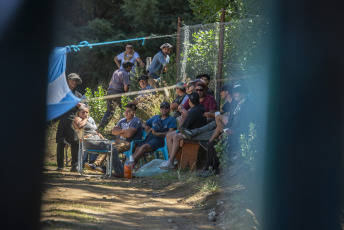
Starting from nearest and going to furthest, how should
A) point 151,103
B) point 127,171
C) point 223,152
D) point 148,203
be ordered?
point 148,203 → point 223,152 → point 127,171 → point 151,103

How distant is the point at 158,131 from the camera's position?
1108cm

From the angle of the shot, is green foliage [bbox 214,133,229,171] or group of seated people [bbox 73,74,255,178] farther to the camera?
group of seated people [bbox 73,74,255,178]

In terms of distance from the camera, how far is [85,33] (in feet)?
66.5

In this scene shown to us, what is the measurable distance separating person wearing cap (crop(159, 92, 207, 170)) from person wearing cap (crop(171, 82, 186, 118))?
41.9 inches

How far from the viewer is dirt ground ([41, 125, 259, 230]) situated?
592 centimetres

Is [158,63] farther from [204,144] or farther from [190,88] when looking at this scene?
[204,144]

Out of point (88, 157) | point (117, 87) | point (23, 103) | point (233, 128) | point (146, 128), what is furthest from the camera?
point (117, 87)

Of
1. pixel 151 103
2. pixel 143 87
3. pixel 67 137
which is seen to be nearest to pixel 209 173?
pixel 67 137

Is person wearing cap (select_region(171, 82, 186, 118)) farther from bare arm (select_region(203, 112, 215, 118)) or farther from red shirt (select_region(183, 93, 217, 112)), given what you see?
bare arm (select_region(203, 112, 215, 118))

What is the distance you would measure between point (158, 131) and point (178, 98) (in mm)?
810

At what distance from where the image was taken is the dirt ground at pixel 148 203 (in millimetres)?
5922

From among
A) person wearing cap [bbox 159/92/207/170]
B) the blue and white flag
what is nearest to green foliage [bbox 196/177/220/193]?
person wearing cap [bbox 159/92/207/170]

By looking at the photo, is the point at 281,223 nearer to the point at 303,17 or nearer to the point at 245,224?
the point at 245,224

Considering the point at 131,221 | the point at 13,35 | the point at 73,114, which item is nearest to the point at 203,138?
the point at 73,114
